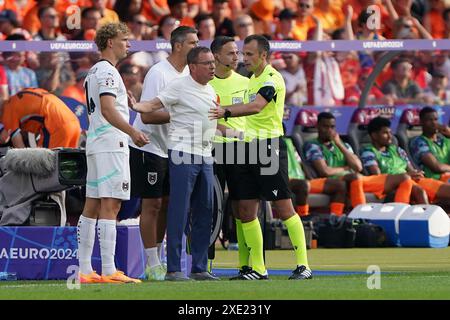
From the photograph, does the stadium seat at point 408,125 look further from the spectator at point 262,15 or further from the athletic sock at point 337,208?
the spectator at point 262,15

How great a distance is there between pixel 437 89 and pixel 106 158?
13.1m

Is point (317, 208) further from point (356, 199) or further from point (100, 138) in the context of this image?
point (100, 138)

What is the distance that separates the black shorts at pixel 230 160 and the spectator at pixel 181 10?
8.91 metres

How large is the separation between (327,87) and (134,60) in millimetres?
3898

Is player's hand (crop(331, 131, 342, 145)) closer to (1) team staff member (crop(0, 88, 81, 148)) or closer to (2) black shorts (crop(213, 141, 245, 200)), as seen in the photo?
(1) team staff member (crop(0, 88, 81, 148))

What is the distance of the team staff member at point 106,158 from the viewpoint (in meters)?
11.7

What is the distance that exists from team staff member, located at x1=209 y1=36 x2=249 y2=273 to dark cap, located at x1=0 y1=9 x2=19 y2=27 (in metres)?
7.54

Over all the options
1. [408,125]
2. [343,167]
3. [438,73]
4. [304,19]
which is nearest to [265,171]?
[343,167]

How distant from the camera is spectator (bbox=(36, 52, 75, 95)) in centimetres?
1906

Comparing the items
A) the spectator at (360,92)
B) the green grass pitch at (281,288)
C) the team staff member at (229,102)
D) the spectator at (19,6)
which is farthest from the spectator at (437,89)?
the team staff member at (229,102)

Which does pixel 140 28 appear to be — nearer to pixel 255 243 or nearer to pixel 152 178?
pixel 152 178

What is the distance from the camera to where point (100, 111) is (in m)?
11.8

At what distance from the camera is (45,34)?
20.2 meters

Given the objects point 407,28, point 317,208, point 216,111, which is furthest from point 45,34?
point 216,111
